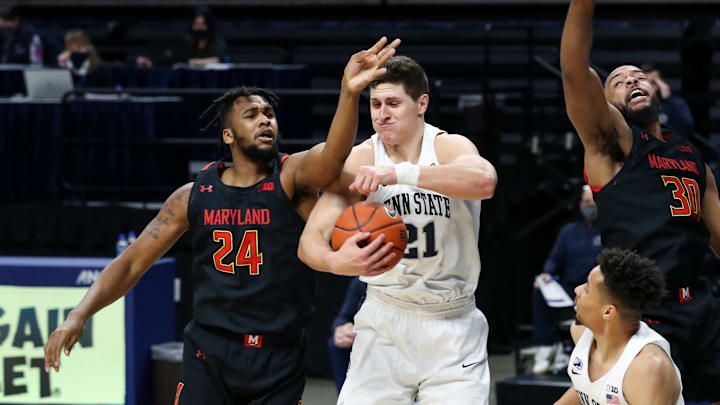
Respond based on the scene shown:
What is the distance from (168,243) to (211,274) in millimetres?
348

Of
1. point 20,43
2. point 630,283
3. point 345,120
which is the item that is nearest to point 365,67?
point 345,120

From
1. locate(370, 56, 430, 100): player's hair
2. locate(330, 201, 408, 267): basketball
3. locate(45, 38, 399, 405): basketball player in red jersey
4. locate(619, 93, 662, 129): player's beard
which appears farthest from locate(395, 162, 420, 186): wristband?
locate(619, 93, 662, 129): player's beard

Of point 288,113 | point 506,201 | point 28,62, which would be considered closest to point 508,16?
point 506,201

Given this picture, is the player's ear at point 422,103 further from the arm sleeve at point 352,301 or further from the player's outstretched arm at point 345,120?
the arm sleeve at point 352,301

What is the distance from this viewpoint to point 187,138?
10727mm

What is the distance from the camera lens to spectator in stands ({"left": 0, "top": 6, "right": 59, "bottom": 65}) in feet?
40.3

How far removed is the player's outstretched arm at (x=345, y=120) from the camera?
169 inches

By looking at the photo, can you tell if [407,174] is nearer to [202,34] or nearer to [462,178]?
[462,178]

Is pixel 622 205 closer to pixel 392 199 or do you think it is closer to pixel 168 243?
pixel 392 199

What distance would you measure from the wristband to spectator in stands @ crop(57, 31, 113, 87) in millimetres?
7530

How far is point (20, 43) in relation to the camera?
12.4m

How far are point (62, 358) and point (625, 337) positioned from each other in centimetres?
449

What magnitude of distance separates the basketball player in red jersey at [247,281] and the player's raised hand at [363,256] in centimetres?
63

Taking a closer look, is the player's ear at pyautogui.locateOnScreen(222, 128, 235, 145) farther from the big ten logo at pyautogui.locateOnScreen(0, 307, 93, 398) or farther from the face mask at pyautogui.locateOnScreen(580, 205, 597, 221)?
the face mask at pyautogui.locateOnScreen(580, 205, 597, 221)
